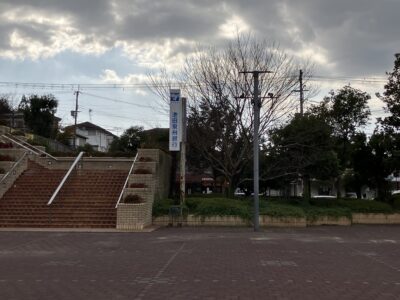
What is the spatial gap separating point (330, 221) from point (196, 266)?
1536 centimetres

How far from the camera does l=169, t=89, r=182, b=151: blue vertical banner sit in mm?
26500

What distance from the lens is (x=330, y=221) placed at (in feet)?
86.1

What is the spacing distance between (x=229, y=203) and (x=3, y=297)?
55.2 feet

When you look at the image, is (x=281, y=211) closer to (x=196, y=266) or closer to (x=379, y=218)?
(x=379, y=218)

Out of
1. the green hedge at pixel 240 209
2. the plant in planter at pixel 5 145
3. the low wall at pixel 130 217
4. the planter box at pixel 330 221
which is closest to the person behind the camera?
the low wall at pixel 130 217

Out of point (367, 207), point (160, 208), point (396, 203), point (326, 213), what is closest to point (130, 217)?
point (160, 208)

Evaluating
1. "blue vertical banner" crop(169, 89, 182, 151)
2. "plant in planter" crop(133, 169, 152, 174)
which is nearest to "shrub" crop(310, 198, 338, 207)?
"blue vertical banner" crop(169, 89, 182, 151)

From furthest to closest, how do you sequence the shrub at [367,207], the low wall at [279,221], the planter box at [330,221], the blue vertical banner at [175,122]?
the shrub at [367,207], the blue vertical banner at [175,122], the planter box at [330,221], the low wall at [279,221]

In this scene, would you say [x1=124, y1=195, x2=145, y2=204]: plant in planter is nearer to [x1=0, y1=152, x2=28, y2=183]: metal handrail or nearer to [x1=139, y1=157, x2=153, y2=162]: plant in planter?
[x1=139, y1=157, x2=153, y2=162]: plant in planter

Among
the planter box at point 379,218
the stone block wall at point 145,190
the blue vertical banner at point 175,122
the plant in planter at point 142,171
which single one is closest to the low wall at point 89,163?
the stone block wall at point 145,190

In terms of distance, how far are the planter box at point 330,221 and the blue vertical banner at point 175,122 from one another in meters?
7.06

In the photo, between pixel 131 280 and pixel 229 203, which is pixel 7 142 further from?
pixel 131 280

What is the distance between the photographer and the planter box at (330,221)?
2588cm

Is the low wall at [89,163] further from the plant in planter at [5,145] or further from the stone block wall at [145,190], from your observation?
the stone block wall at [145,190]
